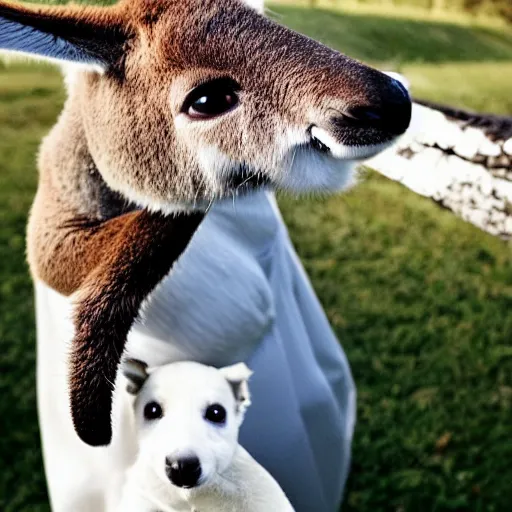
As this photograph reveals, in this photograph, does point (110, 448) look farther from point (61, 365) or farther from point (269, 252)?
point (269, 252)

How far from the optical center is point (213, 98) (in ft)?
1.81

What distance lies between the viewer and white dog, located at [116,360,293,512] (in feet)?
2.13

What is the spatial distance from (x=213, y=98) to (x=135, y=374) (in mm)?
291

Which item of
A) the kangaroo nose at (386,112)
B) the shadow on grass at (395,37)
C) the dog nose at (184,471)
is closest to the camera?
the kangaroo nose at (386,112)

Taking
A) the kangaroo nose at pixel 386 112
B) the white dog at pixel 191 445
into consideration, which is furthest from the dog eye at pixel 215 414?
the kangaroo nose at pixel 386 112

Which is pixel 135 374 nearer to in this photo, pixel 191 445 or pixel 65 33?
pixel 191 445

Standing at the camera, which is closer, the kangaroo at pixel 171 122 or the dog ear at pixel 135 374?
the kangaroo at pixel 171 122

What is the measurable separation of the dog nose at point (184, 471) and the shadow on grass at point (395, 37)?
0.39 m

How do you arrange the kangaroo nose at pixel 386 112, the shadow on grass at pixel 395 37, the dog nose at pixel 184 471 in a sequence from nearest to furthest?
1. the kangaroo nose at pixel 386 112
2. the dog nose at pixel 184 471
3. the shadow on grass at pixel 395 37

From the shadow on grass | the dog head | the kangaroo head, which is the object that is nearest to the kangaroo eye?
the kangaroo head

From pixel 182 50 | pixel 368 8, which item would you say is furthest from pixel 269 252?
pixel 368 8

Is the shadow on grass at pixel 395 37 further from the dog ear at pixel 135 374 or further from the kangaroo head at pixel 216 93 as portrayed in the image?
the dog ear at pixel 135 374

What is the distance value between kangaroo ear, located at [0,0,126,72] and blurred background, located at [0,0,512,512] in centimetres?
18

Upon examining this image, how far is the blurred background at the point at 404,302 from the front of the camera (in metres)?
1.71
